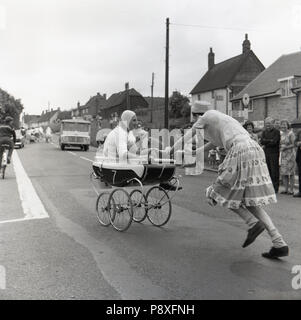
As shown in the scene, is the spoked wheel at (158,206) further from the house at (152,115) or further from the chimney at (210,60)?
the chimney at (210,60)

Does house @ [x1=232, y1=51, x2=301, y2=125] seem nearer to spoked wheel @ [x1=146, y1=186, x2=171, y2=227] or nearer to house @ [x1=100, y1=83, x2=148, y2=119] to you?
spoked wheel @ [x1=146, y1=186, x2=171, y2=227]

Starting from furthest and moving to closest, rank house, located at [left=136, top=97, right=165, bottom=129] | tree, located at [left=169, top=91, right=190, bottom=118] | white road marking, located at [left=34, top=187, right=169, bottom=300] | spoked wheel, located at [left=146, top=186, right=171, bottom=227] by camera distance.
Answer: tree, located at [left=169, top=91, right=190, bottom=118] → house, located at [left=136, top=97, right=165, bottom=129] → spoked wheel, located at [left=146, top=186, right=171, bottom=227] → white road marking, located at [left=34, top=187, right=169, bottom=300]

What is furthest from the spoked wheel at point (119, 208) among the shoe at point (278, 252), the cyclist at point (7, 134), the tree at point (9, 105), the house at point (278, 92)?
the tree at point (9, 105)

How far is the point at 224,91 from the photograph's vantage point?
55.9 meters

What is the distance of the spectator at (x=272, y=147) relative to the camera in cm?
1229

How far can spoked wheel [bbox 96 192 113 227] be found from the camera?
24.2 feet

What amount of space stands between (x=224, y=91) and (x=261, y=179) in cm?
5156

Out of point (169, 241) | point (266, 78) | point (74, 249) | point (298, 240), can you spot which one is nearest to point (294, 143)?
point (298, 240)

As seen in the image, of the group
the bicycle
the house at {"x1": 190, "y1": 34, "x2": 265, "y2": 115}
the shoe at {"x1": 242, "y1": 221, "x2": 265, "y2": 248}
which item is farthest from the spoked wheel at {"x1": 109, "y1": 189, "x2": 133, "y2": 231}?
the house at {"x1": 190, "y1": 34, "x2": 265, "y2": 115}

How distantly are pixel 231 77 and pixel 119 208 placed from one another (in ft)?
167

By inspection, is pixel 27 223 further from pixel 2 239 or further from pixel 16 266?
pixel 16 266

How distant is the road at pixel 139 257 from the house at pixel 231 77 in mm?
44269

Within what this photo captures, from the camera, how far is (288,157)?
40.0 ft

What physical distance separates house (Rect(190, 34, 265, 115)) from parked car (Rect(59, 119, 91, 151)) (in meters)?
18.7
